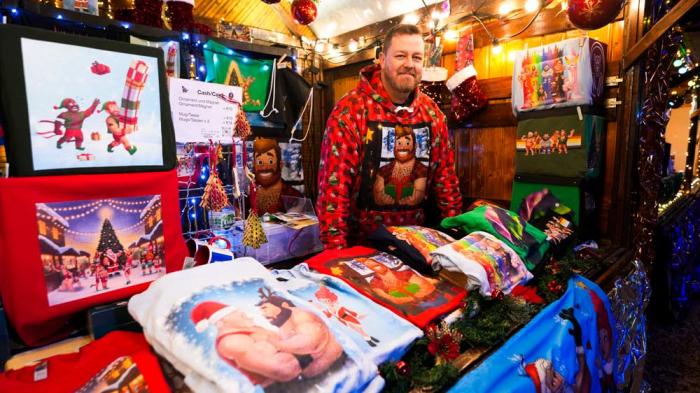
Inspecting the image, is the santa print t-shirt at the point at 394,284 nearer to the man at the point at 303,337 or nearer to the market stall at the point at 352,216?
the market stall at the point at 352,216

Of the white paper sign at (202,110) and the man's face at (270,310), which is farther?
the white paper sign at (202,110)

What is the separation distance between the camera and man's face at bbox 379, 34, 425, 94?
2.15 metres

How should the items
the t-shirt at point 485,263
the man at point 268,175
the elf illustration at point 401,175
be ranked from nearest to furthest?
the t-shirt at point 485,263, the elf illustration at point 401,175, the man at point 268,175

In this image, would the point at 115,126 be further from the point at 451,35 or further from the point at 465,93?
the point at 451,35

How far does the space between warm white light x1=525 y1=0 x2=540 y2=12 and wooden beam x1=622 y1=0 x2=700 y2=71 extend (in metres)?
0.79

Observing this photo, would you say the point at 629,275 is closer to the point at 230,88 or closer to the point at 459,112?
the point at 459,112

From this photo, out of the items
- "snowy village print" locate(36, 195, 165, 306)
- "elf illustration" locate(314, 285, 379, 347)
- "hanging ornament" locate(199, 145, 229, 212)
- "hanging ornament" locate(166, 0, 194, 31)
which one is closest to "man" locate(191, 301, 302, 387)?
"elf illustration" locate(314, 285, 379, 347)

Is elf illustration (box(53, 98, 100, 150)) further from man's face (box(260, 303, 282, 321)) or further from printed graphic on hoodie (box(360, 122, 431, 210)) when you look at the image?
printed graphic on hoodie (box(360, 122, 431, 210))

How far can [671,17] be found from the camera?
2.27m

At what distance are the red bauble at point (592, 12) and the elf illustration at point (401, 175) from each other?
1259 mm

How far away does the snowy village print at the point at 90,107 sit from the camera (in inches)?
39.3

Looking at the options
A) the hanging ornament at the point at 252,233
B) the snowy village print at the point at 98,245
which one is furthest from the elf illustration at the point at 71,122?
the hanging ornament at the point at 252,233

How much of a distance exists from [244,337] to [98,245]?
2.05 ft

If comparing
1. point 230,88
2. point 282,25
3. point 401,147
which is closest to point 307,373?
point 230,88
